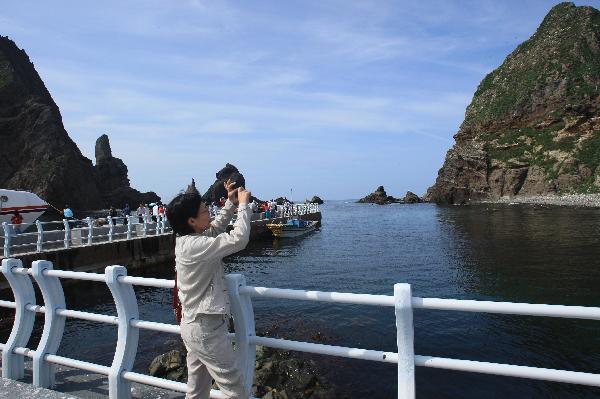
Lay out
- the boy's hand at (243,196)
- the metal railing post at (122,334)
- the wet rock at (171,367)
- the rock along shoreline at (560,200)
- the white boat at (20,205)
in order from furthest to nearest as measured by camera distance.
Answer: the rock along shoreline at (560,200), the white boat at (20,205), the wet rock at (171,367), the metal railing post at (122,334), the boy's hand at (243,196)

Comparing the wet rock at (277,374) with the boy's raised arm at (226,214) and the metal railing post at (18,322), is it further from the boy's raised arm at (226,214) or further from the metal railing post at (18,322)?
the boy's raised arm at (226,214)

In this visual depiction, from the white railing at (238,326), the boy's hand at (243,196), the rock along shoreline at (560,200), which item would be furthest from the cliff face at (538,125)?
the boy's hand at (243,196)

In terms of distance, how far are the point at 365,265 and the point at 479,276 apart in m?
6.40

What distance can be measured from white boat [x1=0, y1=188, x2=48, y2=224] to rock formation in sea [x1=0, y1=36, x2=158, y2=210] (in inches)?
1671

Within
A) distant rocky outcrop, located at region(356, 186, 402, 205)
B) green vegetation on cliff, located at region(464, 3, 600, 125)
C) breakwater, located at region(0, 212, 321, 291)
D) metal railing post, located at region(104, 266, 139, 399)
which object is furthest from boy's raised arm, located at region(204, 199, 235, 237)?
distant rocky outcrop, located at region(356, 186, 402, 205)

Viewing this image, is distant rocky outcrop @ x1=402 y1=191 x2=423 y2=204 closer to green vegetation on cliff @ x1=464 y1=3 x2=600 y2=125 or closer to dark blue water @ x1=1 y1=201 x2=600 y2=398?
green vegetation on cliff @ x1=464 y1=3 x2=600 y2=125

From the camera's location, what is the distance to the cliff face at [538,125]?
92375 millimetres

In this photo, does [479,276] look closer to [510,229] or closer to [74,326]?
[74,326]

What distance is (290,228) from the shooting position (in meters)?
41.6

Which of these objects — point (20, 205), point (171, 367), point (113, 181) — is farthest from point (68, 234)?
point (113, 181)

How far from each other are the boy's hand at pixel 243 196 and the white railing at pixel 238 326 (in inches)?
25.5

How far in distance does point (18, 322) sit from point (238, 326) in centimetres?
279

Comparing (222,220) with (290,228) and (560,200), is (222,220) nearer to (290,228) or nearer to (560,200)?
(290,228)

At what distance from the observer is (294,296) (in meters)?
3.46
